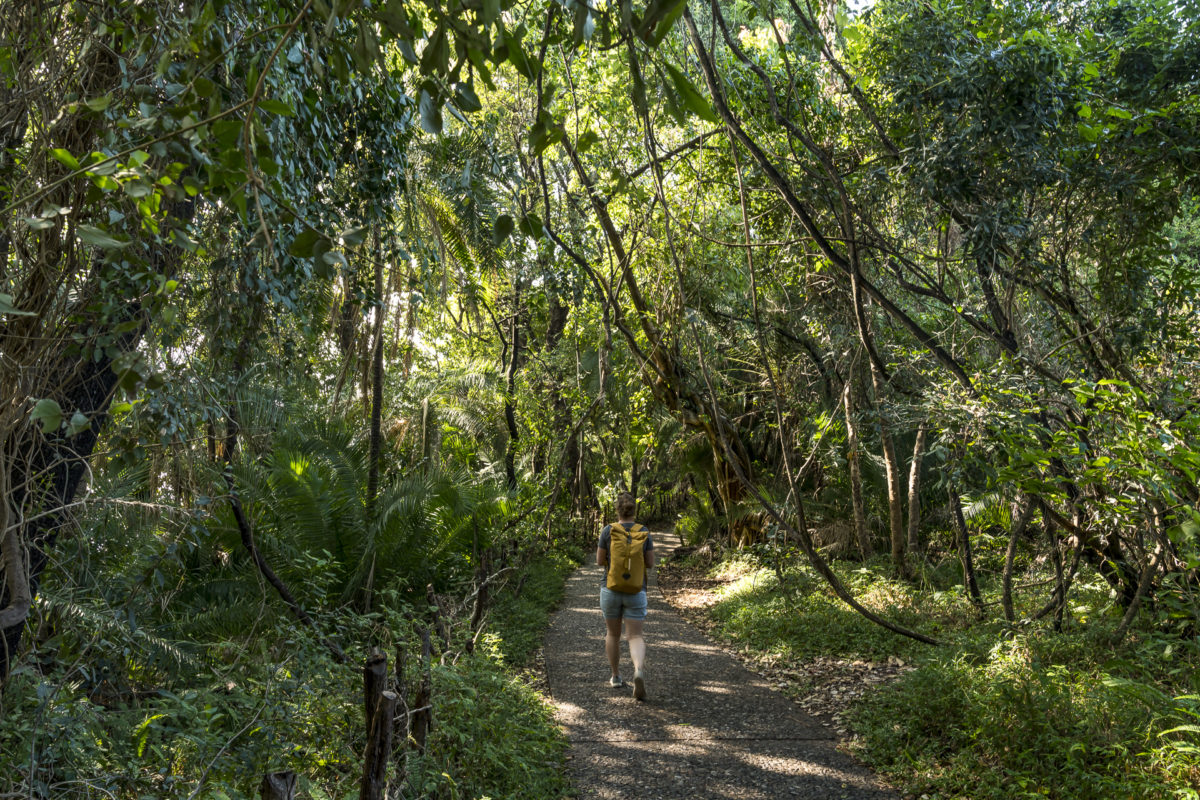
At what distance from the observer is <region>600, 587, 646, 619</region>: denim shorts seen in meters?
6.56

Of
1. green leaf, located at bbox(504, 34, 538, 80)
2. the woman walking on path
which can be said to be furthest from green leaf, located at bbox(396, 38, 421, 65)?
the woman walking on path

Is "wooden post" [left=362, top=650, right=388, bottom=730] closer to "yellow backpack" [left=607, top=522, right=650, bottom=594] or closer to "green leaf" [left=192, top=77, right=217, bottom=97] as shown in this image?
"green leaf" [left=192, top=77, right=217, bottom=97]

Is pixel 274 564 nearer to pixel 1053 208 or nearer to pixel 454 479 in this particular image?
pixel 454 479

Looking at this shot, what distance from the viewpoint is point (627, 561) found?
6520 millimetres

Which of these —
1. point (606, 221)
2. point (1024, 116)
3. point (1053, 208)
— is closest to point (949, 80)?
point (1024, 116)

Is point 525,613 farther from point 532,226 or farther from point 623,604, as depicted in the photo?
point 532,226

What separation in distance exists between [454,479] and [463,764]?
19.9ft

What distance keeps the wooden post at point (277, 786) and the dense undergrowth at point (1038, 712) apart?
374 centimetres

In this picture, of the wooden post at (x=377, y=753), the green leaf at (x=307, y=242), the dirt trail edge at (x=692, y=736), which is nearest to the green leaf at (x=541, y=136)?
the green leaf at (x=307, y=242)

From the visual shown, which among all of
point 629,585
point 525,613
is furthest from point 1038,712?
point 525,613

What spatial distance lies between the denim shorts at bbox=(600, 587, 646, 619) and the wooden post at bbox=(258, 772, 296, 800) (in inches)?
173

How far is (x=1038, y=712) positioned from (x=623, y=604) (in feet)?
9.90

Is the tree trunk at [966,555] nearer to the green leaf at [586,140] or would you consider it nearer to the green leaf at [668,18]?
the green leaf at [586,140]

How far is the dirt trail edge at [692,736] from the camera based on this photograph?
16.0ft
